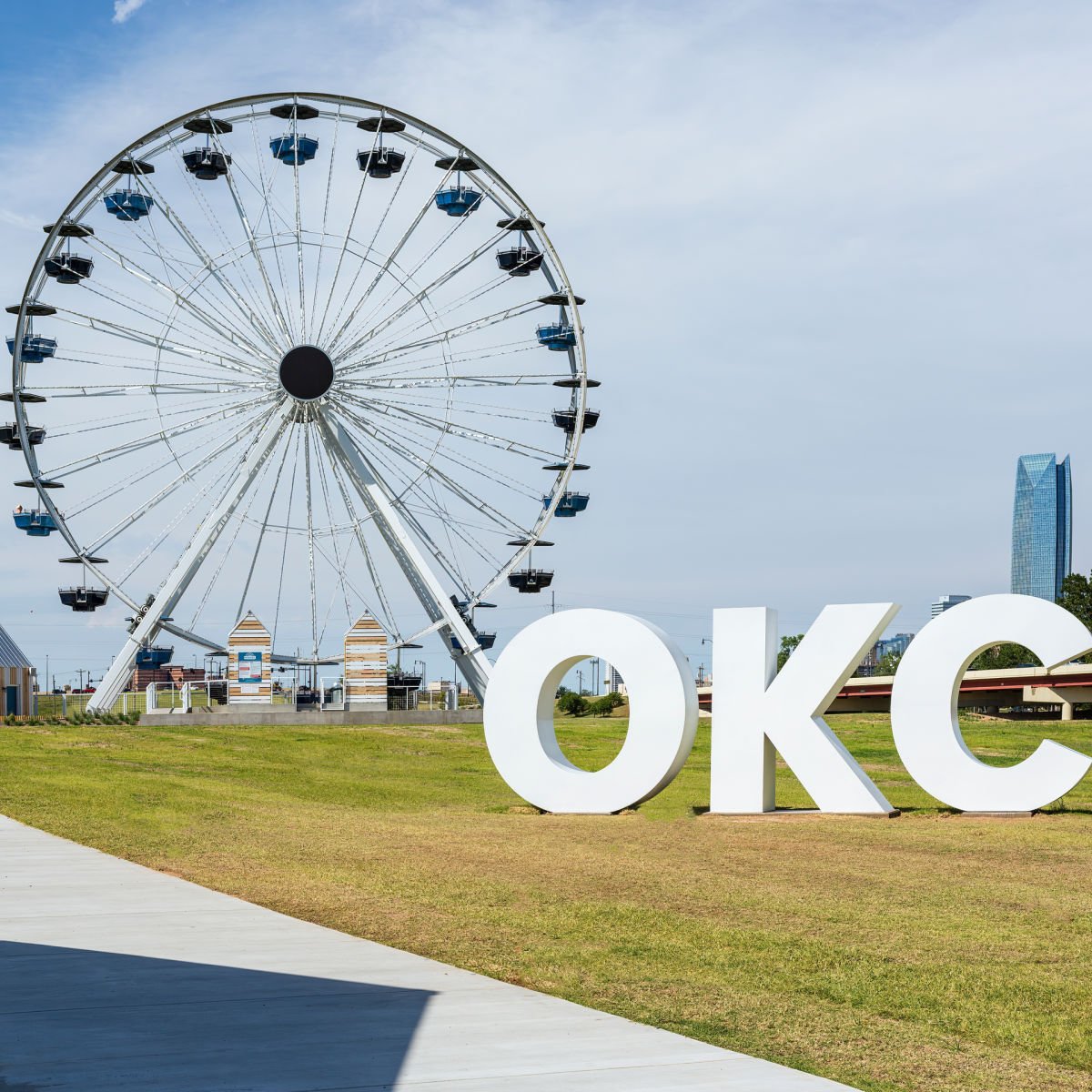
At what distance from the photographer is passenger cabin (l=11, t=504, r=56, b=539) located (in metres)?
44.0

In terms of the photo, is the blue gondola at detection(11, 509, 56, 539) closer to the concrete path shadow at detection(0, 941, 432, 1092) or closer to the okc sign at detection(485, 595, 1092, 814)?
the okc sign at detection(485, 595, 1092, 814)

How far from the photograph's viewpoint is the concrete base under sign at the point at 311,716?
46094mm

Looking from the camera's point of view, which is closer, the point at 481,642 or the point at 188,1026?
the point at 188,1026

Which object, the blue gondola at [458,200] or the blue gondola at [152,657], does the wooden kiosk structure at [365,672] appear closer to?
the blue gondola at [152,657]

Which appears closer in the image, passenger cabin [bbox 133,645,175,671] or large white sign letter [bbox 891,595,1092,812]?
large white sign letter [bbox 891,595,1092,812]

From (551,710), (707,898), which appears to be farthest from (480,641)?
(707,898)

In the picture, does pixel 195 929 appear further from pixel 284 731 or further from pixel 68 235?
pixel 68 235

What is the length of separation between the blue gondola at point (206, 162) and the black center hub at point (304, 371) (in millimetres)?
5557

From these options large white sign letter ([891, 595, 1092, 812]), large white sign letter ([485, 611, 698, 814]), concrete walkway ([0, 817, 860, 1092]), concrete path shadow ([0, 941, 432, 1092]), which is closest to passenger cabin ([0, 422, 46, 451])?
large white sign letter ([485, 611, 698, 814])

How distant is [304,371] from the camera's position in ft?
142

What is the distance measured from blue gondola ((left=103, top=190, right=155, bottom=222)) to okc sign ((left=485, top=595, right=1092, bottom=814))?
84.5ft

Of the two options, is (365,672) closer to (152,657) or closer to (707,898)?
(152,657)

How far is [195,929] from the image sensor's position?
1000cm

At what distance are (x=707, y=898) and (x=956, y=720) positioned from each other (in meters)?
8.69
